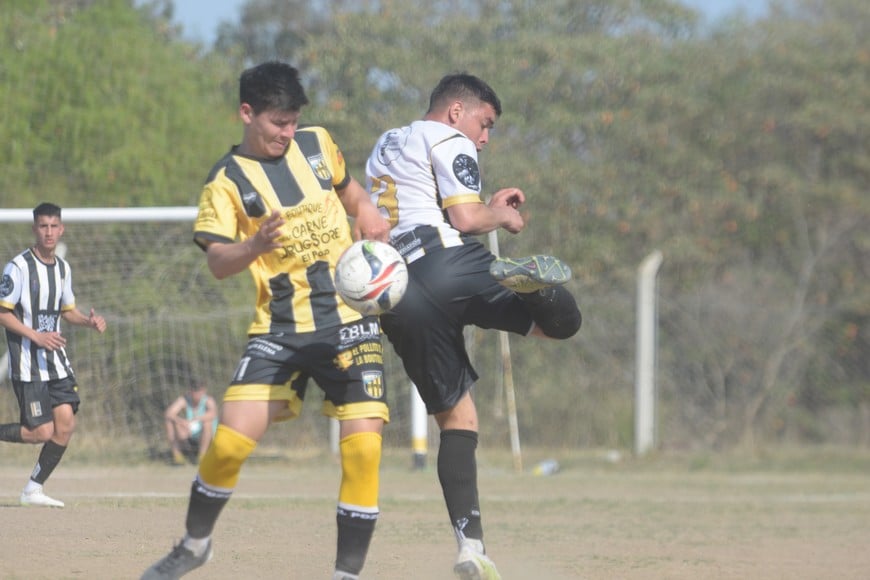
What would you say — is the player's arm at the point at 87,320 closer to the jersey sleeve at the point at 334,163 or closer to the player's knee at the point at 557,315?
the jersey sleeve at the point at 334,163

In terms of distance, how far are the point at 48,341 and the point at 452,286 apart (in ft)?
14.6

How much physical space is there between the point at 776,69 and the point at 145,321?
10382 mm

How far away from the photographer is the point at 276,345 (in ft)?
14.9

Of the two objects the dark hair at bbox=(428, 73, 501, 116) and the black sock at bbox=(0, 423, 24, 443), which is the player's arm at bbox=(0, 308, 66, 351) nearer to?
the black sock at bbox=(0, 423, 24, 443)

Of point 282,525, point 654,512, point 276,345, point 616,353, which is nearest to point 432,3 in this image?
point 616,353

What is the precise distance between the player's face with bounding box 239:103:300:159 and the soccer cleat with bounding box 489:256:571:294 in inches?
40.5

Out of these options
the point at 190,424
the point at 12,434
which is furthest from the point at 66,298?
the point at 190,424

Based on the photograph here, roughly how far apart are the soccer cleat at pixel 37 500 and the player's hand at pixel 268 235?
14.7ft

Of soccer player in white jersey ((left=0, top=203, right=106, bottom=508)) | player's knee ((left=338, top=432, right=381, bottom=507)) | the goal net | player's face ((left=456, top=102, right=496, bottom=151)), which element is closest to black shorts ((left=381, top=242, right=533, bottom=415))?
player's face ((left=456, top=102, right=496, bottom=151))

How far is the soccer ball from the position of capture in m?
4.49

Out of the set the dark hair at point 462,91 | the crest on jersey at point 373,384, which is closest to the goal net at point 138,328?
the dark hair at point 462,91

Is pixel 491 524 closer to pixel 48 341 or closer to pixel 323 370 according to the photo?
pixel 48 341

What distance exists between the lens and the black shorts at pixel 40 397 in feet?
28.8

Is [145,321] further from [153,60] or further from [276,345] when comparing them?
[276,345]
